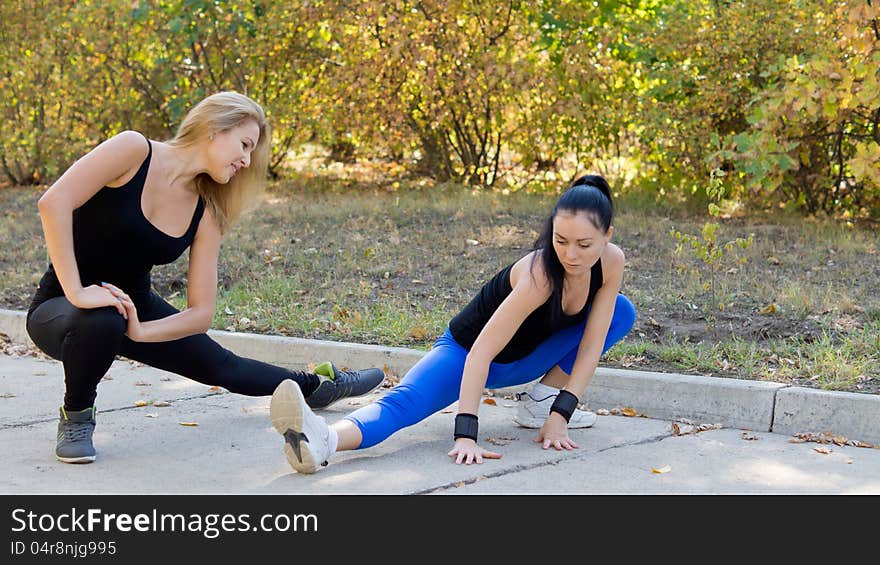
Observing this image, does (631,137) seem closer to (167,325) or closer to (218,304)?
(218,304)

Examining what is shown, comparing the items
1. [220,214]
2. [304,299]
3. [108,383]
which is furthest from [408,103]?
[220,214]

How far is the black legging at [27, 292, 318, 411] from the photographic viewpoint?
13.7 feet

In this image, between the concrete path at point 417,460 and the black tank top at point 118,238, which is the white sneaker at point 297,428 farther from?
the black tank top at point 118,238

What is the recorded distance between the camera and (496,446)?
4.59 metres

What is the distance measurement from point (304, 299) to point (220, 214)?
280 centimetres

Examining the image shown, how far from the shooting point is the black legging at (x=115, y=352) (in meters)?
4.18

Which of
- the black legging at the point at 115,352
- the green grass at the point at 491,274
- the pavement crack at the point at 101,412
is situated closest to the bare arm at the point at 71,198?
the black legging at the point at 115,352

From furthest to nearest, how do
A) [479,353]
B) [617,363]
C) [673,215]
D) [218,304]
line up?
[673,215] < [218,304] < [617,363] < [479,353]

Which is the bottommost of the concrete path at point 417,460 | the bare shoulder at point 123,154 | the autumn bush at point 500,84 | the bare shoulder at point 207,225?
the concrete path at point 417,460

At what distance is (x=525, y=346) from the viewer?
4.65m

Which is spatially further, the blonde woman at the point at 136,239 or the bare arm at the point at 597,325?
the bare arm at the point at 597,325

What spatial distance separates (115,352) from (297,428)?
0.81 meters

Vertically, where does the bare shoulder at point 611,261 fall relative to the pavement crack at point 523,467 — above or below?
above

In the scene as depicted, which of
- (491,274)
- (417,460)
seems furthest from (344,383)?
(491,274)
